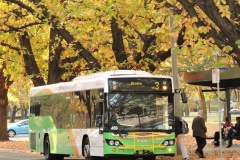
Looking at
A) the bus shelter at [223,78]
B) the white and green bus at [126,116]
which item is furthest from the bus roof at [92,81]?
the bus shelter at [223,78]

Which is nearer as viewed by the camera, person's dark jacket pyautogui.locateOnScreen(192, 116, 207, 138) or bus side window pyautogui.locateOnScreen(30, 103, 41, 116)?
person's dark jacket pyautogui.locateOnScreen(192, 116, 207, 138)

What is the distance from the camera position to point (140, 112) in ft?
69.7

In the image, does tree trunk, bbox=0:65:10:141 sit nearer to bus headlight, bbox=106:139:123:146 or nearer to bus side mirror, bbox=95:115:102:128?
bus side mirror, bbox=95:115:102:128

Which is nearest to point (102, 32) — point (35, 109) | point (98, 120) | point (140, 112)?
point (35, 109)

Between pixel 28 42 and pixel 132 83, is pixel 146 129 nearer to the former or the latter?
pixel 132 83

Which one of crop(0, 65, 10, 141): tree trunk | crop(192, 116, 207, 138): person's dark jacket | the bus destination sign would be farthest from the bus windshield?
crop(0, 65, 10, 141): tree trunk

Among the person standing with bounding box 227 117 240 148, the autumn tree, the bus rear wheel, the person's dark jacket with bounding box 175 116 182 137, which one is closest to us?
the autumn tree

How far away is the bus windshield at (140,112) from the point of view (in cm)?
2109

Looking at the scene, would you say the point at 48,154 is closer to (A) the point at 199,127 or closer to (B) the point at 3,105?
(A) the point at 199,127

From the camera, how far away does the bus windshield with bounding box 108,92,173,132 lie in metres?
21.1

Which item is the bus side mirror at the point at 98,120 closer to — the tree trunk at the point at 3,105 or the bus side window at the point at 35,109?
the bus side window at the point at 35,109

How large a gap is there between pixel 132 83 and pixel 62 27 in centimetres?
606

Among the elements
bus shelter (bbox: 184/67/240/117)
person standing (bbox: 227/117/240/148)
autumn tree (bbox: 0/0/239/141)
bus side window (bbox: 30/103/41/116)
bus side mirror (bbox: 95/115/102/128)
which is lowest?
person standing (bbox: 227/117/240/148)

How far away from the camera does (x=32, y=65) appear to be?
34.0 m
